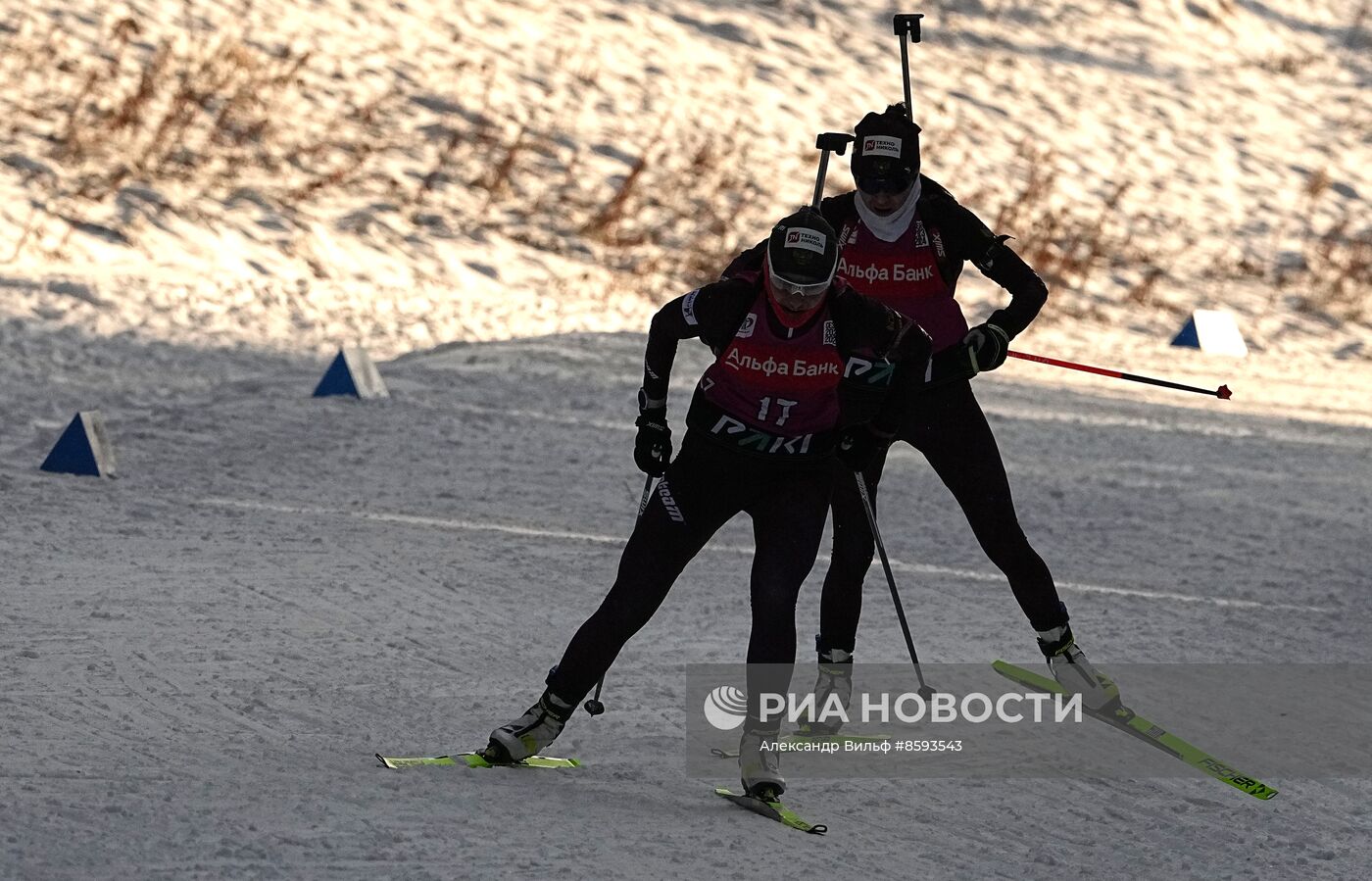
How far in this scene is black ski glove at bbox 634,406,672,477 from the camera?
511 cm

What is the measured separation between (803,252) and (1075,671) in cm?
189

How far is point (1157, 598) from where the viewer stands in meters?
7.78

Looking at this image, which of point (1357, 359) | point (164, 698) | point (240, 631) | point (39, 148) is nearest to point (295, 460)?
point (240, 631)

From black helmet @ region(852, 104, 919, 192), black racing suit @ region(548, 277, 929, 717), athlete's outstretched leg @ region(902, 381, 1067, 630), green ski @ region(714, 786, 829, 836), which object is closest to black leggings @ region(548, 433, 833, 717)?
black racing suit @ region(548, 277, 929, 717)

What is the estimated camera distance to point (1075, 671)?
592cm

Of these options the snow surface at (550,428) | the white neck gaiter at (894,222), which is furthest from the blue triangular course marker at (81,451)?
the white neck gaiter at (894,222)

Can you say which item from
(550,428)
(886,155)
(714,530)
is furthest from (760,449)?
(550,428)

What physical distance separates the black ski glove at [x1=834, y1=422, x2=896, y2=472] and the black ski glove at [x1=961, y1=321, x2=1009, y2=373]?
689mm

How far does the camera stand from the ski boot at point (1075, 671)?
5891mm

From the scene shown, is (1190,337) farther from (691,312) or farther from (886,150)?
(691,312)

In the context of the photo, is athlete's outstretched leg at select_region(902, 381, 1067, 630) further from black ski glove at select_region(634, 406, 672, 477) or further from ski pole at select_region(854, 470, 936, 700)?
black ski glove at select_region(634, 406, 672, 477)

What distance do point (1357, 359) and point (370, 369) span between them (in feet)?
29.6

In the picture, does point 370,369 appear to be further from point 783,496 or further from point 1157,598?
point 783,496

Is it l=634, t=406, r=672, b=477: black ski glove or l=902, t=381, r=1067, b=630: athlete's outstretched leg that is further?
l=902, t=381, r=1067, b=630: athlete's outstretched leg
